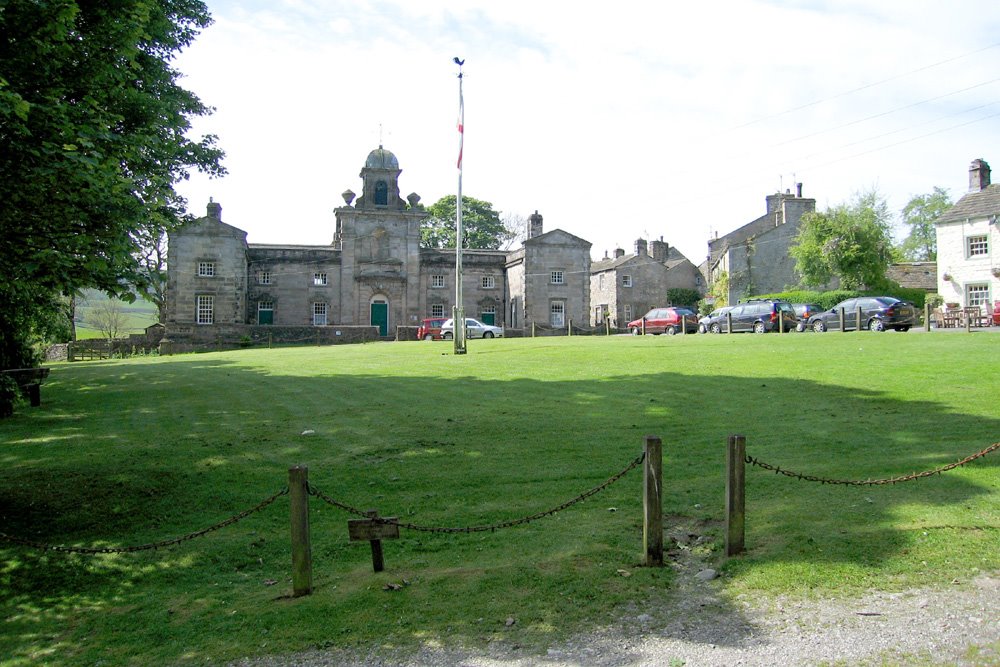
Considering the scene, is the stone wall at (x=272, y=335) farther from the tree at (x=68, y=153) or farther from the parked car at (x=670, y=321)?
the tree at (x=68, y=153)

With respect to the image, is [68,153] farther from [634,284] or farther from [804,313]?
[634,284]

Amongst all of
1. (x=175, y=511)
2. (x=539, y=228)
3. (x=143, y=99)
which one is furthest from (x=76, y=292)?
(x=539, y=228)

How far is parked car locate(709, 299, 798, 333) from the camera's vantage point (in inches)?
1358

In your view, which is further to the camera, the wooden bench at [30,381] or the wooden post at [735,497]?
the wooden bench at [30,381]

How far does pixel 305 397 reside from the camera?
15.5 metres

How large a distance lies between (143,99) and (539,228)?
168ft

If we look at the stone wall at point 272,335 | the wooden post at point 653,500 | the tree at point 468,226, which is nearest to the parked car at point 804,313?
the stone wall at point 272,335

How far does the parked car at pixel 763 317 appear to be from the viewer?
113 feet

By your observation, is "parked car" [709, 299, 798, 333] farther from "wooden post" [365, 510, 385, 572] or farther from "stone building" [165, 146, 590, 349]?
"wooden post" [365, 510, 385, 572]

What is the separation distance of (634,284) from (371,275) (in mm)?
25615

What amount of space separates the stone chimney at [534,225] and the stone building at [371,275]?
19 centimetres

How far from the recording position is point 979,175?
1828 inches

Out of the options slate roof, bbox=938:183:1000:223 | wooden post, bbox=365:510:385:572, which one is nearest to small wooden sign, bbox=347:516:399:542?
wooden post, bbox=365:510:385:572

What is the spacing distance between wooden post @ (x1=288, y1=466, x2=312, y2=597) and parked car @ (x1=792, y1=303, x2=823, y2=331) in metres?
33.0
